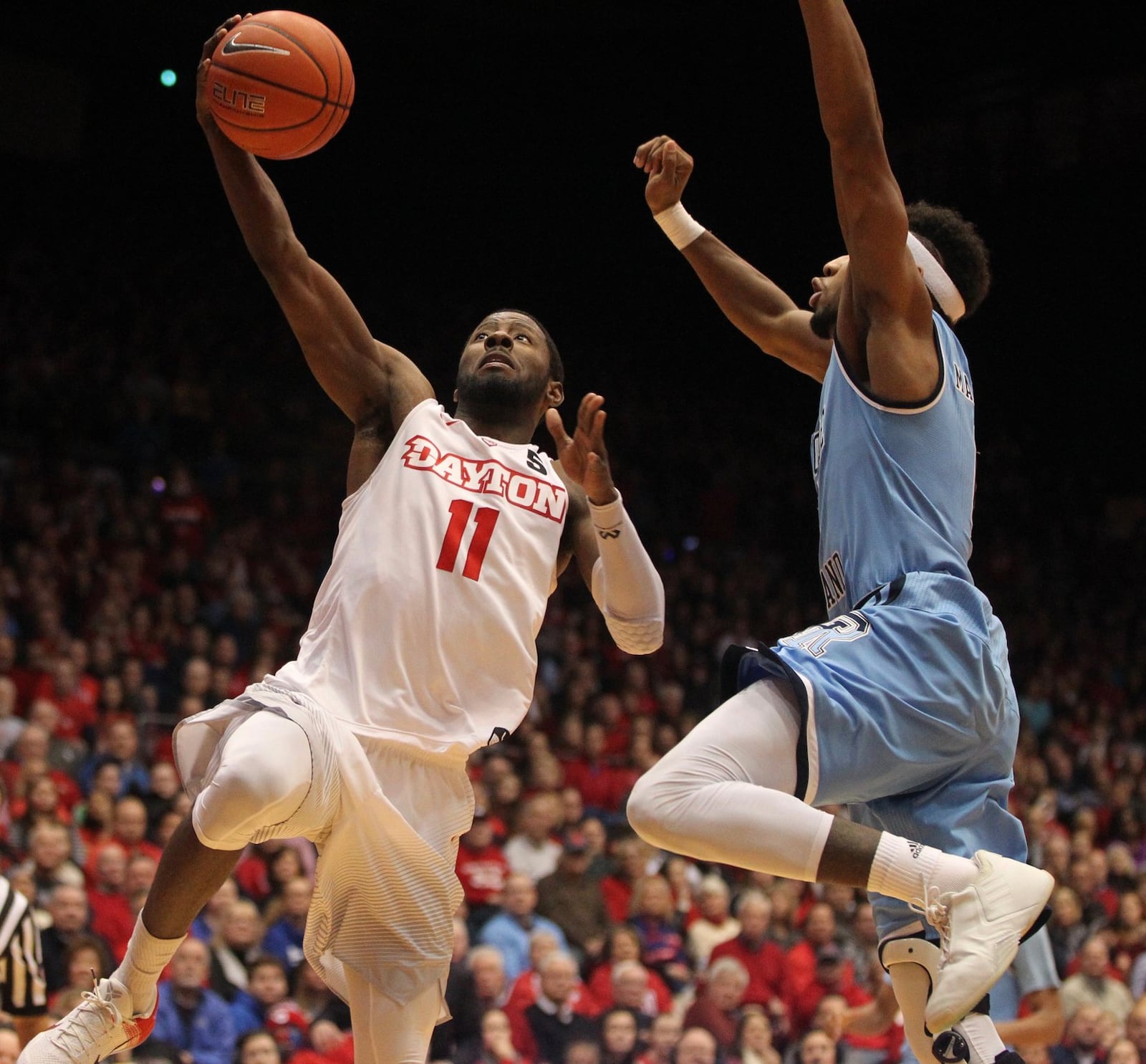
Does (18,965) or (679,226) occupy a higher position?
(679,226)

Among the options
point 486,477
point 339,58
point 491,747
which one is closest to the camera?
point 486,477

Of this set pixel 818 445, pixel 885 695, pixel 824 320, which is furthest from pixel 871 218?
pixel 885 695

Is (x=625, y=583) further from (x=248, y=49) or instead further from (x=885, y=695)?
(x=248, y=49)

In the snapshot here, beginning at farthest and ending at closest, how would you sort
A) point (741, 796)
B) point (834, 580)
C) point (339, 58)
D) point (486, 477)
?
1. point (339, 58)
2. point (486, 477)
3. point (834, 580)
4. point (741, 796)

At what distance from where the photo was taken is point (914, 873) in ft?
10.6

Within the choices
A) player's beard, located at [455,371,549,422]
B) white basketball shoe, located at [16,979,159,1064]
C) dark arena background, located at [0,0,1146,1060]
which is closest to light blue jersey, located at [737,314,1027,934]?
player's beard, located at [455,371,549,422]

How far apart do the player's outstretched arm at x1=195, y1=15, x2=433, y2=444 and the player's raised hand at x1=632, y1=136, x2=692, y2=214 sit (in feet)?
3.36

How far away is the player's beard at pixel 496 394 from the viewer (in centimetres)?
462

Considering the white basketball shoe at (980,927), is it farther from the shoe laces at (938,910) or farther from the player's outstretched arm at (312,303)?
the player's outstretched arm at (312,303)

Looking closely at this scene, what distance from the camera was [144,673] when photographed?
33.6 feet

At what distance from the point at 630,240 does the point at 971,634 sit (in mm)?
16557

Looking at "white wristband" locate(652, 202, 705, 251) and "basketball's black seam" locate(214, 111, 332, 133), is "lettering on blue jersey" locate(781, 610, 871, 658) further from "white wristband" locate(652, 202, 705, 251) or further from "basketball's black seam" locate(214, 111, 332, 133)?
"basketball's black seam" locate(214, 111, 332, 133)

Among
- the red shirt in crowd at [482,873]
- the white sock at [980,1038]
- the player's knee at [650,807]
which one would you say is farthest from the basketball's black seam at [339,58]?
the red shirt in crowd at [482,873]

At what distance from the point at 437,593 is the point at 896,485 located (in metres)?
1.29
